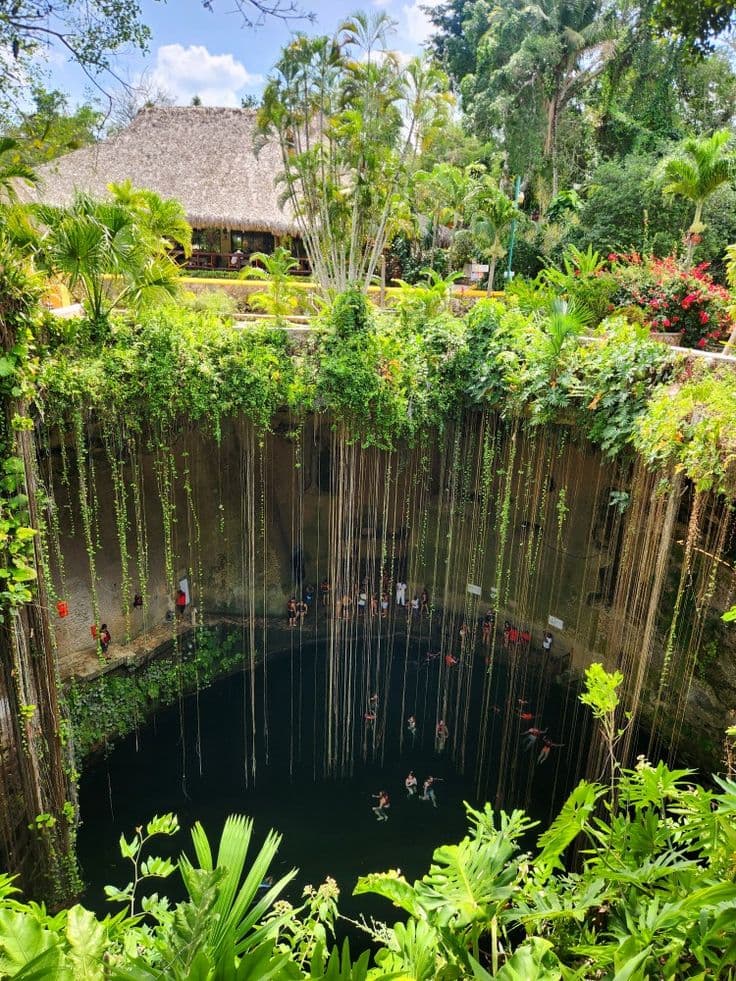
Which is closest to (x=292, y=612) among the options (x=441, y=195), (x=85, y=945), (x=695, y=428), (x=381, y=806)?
(x=381, y=806)

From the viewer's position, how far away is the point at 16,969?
167cm

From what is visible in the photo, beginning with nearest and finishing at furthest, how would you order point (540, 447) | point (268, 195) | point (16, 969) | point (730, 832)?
point (16, 969), point (730, 832), point (540, 447), point (268, 195)

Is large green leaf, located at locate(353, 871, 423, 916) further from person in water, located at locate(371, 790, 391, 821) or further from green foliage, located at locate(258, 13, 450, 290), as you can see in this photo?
green foliage, located at locate(258, 13, 450, 290)

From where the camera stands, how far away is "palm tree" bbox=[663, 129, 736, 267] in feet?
24.0

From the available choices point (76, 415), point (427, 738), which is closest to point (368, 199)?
point (76, 415)

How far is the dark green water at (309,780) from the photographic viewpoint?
19.3 ft

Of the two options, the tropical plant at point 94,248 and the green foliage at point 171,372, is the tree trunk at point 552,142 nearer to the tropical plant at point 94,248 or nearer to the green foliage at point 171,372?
the green foliage at point 171,372

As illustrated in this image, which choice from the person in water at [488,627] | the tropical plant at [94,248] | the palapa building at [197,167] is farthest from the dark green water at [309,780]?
the palapa building at [197,167]

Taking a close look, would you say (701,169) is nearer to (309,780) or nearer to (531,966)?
(309,780)

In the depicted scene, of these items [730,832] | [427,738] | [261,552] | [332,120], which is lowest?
[427,738]

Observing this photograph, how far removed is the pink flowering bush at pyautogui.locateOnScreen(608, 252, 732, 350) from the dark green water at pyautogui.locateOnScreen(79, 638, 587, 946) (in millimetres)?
4177

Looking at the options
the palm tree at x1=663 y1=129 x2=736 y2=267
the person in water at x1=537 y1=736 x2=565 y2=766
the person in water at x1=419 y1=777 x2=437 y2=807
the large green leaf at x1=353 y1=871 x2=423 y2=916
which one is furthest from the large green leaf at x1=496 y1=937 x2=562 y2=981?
the palm tree at x1=663 y1=129 x2=736 y2=267

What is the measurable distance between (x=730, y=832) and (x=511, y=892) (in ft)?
2.42

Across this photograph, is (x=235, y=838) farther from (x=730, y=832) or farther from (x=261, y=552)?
(x=261, y=552)
